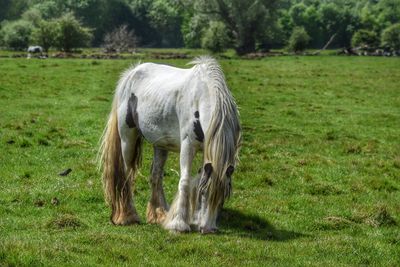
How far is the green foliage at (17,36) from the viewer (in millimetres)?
75062

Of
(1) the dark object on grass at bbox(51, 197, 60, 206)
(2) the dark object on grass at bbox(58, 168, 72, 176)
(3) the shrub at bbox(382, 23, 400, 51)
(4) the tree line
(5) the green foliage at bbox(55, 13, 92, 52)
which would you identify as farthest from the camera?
(3) the shrub at bbox(382, 23, 400, 51)

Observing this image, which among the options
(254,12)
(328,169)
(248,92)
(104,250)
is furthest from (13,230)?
(254,12)

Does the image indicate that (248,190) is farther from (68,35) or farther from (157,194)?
(68,35)

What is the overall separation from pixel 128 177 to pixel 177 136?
4.75 ft

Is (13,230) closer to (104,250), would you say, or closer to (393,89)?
(104,250)

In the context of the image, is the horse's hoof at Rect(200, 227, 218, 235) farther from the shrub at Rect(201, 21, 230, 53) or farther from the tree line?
the shrub at Rect(201, 21, 230, 53)

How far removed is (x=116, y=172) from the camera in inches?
414

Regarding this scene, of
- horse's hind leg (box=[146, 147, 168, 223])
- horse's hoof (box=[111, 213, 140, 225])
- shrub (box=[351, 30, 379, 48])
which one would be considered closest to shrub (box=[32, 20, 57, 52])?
shrub (box=[351, 30, 379, 48])

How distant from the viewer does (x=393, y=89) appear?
3512 cm

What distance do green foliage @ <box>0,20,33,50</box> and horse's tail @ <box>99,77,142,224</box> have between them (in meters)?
68.9

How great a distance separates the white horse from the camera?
8.79 m

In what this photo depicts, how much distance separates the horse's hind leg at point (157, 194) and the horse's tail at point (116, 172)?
0.31 metres

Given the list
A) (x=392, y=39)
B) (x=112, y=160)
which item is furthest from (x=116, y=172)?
(x=392, y=39)

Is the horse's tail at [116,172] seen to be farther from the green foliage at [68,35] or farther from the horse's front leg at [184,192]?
the green foliage at [68,35]
